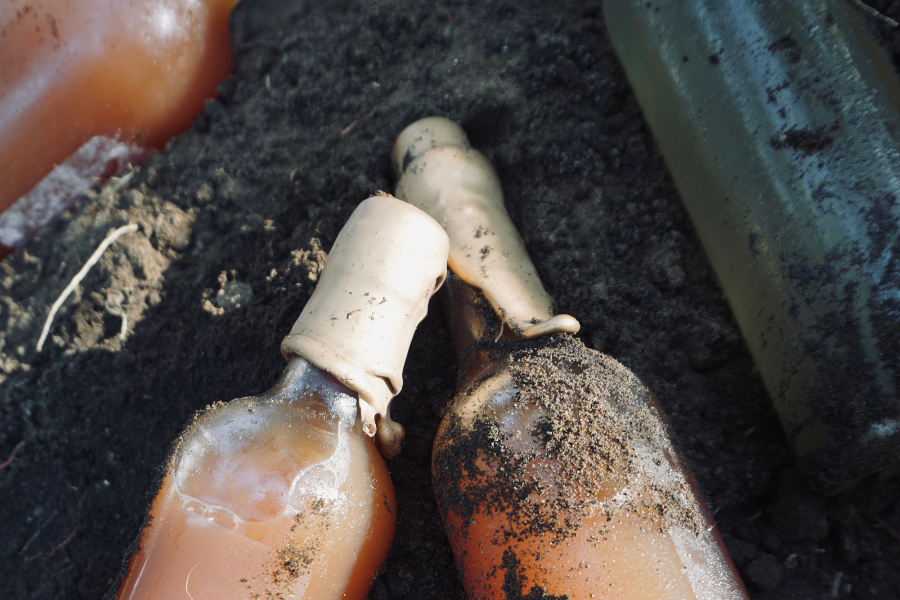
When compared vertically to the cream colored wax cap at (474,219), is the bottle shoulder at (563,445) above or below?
below

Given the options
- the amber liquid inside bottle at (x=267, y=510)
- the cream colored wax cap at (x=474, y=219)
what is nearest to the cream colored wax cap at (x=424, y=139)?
the cream colored wax cap at (x=474, y=219)

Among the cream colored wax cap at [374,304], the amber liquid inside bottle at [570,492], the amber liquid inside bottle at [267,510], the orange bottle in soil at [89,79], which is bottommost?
the amber liquid inside bottle at [570,492]

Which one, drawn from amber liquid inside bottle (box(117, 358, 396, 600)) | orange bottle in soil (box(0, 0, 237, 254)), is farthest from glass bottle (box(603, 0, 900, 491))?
orange bottle in soil (box(0, 0, 237, 254))

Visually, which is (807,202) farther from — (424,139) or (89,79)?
(89,79)

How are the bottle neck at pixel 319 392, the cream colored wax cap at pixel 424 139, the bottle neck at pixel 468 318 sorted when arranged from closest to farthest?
the bottle neck at pixel 319 392 < the bottle neck at pixel 468 318 < the cream colored wax cap at pixel 424 139

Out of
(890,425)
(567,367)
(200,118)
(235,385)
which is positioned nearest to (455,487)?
(567,367)

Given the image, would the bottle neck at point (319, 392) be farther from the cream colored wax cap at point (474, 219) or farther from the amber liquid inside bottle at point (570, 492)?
the cream colored wax cap at point (474, 219)

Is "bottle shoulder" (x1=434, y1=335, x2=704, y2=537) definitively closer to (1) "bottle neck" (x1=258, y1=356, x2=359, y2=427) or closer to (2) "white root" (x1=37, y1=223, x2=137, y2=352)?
(1) "bottle neck" (x1=258, y1=356, x2=359, y2=427)

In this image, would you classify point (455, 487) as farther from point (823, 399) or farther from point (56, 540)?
point (56, 540)

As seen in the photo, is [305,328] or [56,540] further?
[56,540]
